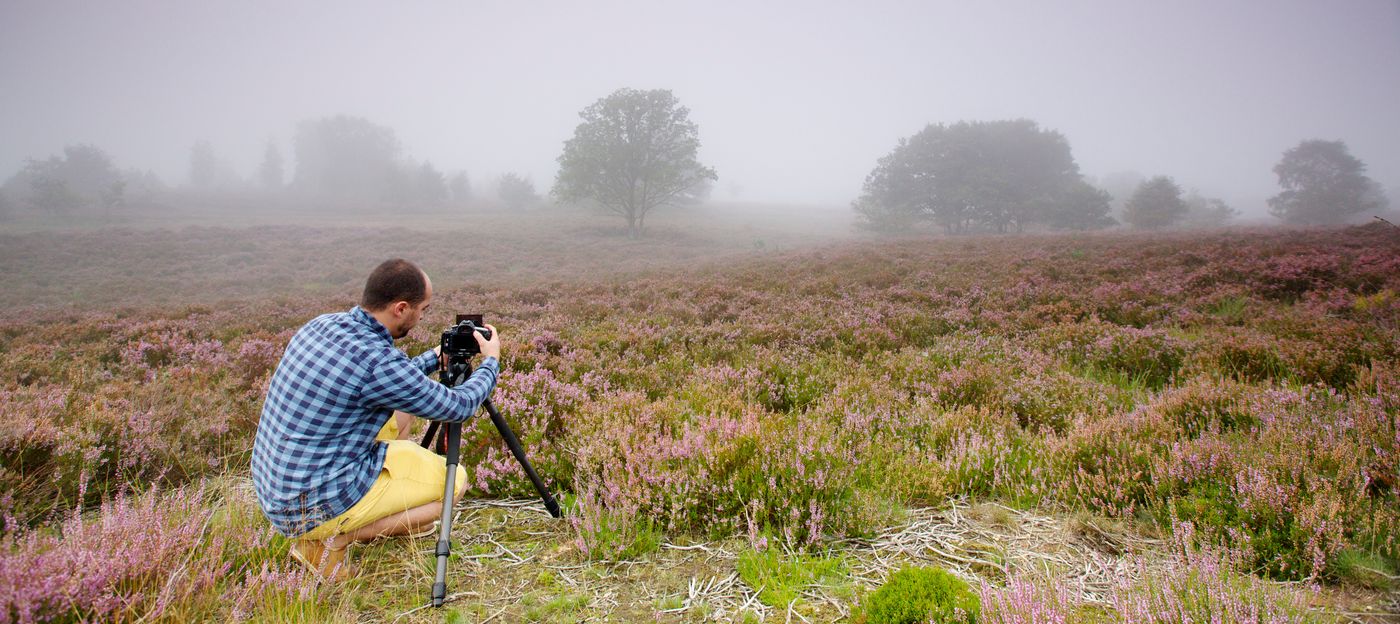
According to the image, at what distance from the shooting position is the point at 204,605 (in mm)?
2098

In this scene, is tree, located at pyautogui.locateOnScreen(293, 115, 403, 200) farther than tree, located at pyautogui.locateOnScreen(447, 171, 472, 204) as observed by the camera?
Yes

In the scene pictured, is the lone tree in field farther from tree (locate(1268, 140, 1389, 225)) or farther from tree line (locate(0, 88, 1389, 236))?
tree (locate(1268, 140, 1389, 225))

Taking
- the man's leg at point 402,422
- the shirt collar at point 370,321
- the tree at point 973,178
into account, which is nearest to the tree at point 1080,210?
the tree at point 973,178

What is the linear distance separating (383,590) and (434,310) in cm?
1136

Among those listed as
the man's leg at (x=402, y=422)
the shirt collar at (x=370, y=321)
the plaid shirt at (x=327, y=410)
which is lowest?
the man's leg at (x=402, y=422)

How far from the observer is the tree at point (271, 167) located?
87188 mm

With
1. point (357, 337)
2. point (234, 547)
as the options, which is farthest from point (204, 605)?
point (357, 337)

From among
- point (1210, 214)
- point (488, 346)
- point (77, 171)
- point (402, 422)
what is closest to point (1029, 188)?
point (1210, 214)

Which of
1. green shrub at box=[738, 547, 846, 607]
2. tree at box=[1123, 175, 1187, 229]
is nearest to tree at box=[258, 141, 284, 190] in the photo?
green shrub at box=[738, 547, 846, 607]

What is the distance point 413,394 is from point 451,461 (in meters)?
0.46

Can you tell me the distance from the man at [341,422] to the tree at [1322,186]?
6560 cm

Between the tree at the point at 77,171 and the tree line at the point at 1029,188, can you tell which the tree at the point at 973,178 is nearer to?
the tree line at the point at 1029,188

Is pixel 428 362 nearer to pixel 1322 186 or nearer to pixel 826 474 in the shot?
pixel 826 474

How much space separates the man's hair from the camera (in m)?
3.01
